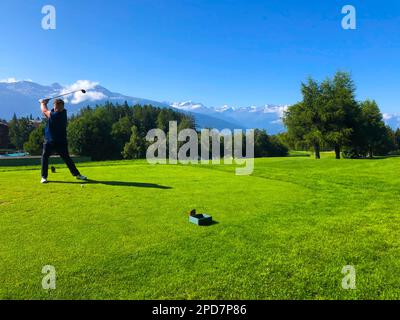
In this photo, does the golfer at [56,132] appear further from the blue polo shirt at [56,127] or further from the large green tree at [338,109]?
the large green tree at [338,109]

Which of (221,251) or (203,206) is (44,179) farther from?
(221,251)

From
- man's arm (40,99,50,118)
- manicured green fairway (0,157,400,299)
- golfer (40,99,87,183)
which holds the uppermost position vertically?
man's arm (40,99,50,118)

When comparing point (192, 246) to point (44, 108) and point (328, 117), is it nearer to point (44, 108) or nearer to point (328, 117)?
point (44, 108)

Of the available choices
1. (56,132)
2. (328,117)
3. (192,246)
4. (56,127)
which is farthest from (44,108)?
(328,117)

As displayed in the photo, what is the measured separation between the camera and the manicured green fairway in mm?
4137

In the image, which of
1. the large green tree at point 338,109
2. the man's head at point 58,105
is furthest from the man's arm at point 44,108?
the large green tree at point 338,109

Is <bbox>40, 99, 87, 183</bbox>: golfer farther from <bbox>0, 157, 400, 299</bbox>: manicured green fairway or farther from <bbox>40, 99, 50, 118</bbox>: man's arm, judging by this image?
<bbox>0, 157, 400, 299</bbox>: manicured green fairway

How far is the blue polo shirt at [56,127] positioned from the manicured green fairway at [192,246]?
3106 millimetres

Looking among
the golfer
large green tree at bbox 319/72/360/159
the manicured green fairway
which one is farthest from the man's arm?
large green tree at bbox 319/72/360/159

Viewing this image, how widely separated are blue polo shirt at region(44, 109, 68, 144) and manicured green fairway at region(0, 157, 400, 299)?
3.11 metres

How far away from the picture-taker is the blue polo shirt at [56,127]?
1187 centimetres

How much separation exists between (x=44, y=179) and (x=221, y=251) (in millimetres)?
8261

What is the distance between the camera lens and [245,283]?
14.1 feet
